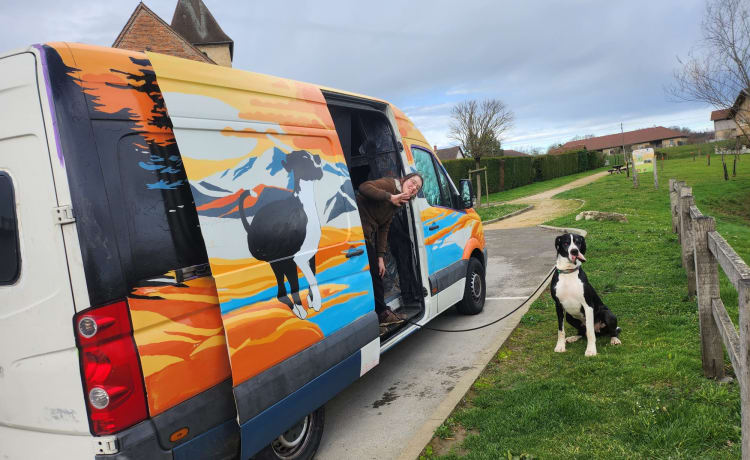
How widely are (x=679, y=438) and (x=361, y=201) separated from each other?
3131 mm

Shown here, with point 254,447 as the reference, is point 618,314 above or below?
below

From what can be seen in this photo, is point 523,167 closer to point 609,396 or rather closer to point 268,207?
point 609,396

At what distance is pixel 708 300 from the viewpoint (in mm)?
3750

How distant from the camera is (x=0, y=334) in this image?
7.77 ft

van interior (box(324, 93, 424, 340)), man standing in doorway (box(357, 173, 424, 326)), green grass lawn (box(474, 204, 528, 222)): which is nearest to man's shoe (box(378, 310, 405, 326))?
man standing in doorway (box(357, 173, 424, 326))

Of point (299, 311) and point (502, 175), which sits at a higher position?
point (502, 175)

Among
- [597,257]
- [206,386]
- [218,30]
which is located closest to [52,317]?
[206,386]

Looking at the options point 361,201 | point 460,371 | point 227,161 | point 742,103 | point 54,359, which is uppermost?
point 742,103

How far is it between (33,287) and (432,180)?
4338 mm

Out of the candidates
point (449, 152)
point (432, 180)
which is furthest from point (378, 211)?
point (449, 152)

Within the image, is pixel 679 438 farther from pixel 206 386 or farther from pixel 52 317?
pixel 52 317

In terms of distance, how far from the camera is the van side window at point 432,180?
555cm

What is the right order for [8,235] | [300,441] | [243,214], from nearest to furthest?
1. [8,235]
2. [243,214]
3. [300,441]

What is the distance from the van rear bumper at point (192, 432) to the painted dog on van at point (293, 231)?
683 millimetres
